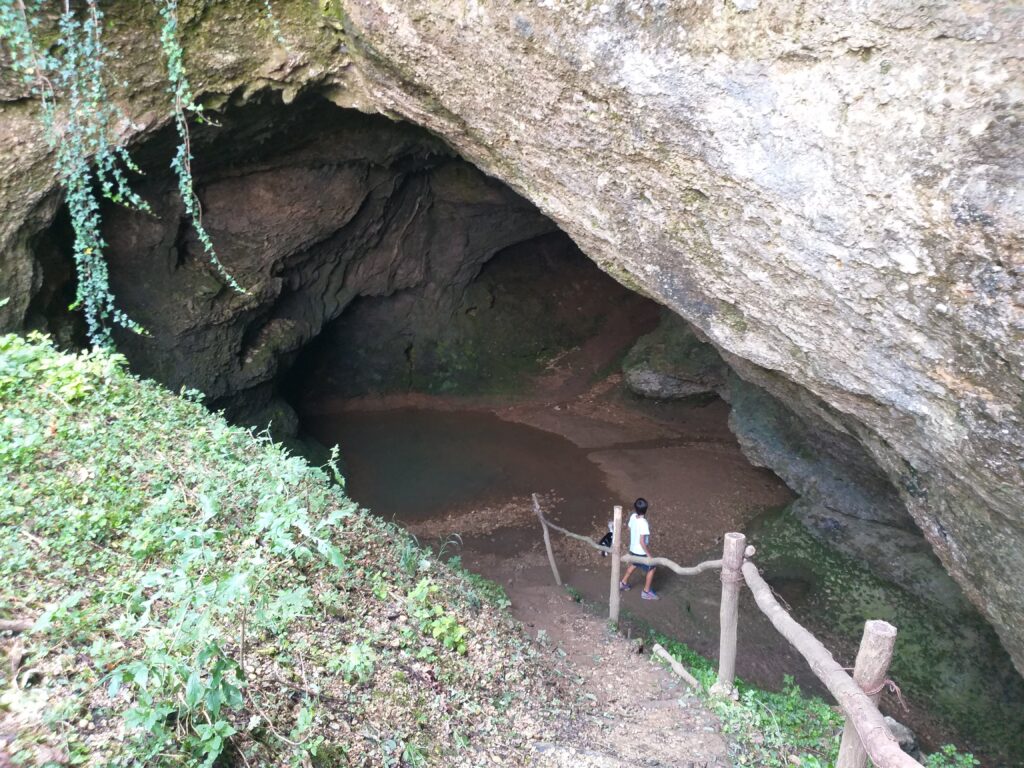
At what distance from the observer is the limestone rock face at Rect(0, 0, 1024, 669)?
2.75 metres

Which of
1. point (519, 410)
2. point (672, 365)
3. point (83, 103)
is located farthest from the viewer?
point (519, 410)

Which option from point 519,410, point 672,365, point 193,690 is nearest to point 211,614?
point 193,690

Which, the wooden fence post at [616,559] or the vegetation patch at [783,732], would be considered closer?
the vegetation patch at [783,732]

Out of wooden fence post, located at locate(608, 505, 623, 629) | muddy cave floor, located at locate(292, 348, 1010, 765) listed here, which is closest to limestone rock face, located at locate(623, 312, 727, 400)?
muddy cave floor, located at locate(292, 348, 1010, 765)

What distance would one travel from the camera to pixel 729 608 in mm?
3779

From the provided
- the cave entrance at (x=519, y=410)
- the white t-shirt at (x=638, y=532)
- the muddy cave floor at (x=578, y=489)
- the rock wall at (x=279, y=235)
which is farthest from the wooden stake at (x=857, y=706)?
the rock wall at (x=279, y=235)

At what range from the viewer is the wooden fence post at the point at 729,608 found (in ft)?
12.1

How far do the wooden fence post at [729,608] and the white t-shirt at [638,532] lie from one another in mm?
2731

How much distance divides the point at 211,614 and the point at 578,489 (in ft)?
25.1

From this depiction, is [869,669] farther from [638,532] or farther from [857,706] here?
[638,532]

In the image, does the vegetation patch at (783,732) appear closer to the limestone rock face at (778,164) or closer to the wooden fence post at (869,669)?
the wooden fence post at (869,669)

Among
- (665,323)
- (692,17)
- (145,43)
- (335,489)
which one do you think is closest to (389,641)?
(335,489)

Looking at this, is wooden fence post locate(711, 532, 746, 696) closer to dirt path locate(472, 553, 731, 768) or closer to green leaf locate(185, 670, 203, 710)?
dirt path locate(472, 553, 731, 768)

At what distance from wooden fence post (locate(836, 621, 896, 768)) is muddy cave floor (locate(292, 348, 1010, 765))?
1.09m
